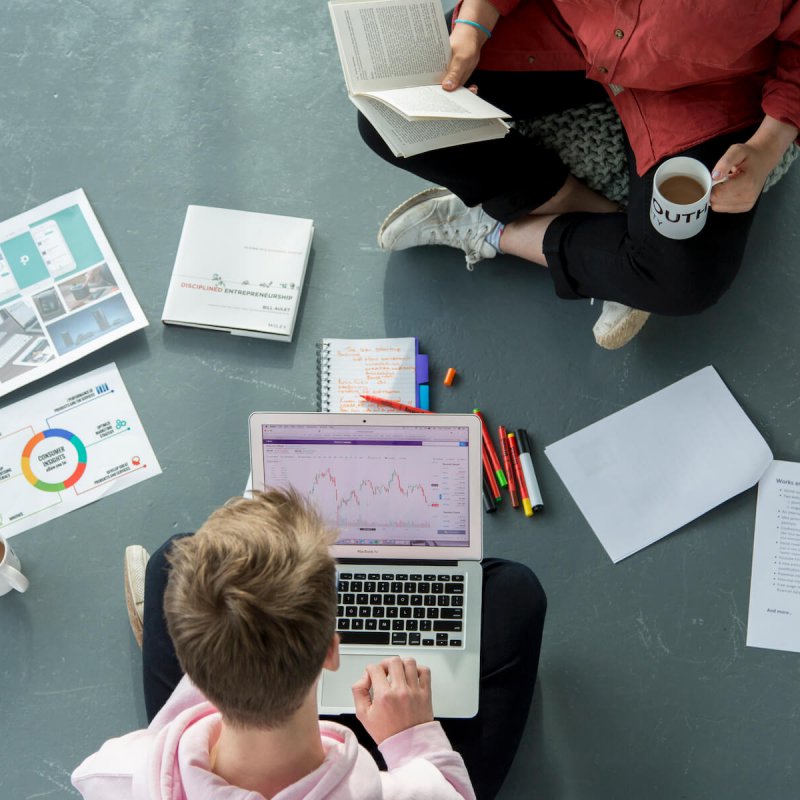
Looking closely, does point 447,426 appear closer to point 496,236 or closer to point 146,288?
point 496,236

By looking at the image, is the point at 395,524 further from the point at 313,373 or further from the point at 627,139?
the point at 627,139

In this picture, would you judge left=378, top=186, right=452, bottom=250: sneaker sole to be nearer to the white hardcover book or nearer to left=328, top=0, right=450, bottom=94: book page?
the white hardcover book

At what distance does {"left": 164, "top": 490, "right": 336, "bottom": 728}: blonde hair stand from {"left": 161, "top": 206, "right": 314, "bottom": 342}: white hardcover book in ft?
2.91

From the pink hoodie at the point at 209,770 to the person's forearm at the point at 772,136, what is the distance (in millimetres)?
973

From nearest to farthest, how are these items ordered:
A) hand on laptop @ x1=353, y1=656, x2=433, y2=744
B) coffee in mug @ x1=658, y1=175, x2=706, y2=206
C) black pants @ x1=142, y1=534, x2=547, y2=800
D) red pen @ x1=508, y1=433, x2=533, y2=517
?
hand on laptop @ x1=353, y1=656, x2=433, y2=744
black pants @ x1=142, y1=534, x2=547, y2=800
coffee in mug @ x1=658, y1=175, x2=706, y2=206
red pen @ x1=508, y1=433, x2=533, y2=517

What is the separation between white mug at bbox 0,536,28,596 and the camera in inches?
63.1

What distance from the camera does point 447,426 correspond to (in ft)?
4.35

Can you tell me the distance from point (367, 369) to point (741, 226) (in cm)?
71

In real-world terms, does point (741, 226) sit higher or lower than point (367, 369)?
higher

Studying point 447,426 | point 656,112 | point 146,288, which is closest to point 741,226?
point 656,112

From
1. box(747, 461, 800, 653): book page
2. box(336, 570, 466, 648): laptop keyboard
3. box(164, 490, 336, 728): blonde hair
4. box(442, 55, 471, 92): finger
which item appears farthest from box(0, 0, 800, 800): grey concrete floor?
box(164, 490, 336, 728): blonde hair

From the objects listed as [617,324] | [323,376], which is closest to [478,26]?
[617,324]

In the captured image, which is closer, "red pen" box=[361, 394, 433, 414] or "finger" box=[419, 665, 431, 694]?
"finger" box=[419, 665, 431, 694]

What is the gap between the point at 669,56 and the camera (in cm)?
138
